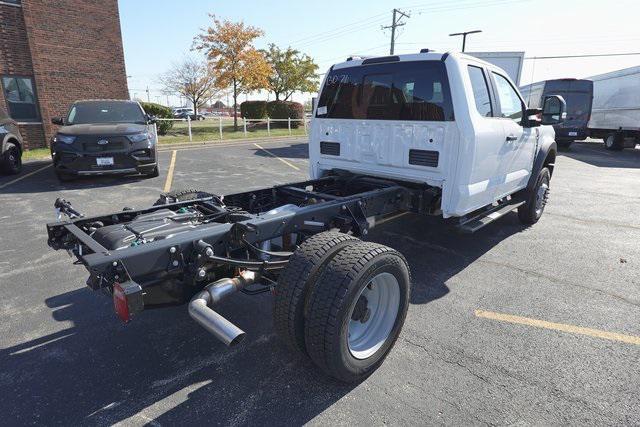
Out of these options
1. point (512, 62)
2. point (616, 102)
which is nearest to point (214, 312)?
point (512, 62)

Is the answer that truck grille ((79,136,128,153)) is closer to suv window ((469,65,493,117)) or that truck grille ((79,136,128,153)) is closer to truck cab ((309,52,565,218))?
truck cab ((309,52,565,218))

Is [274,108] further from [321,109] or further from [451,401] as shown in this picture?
[451,401]

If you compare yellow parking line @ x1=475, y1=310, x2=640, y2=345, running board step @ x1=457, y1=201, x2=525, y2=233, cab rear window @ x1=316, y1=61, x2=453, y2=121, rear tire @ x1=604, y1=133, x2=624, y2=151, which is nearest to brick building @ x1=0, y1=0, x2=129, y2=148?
cab rear window @ x1=316, y1=61, x2=453, y2=121

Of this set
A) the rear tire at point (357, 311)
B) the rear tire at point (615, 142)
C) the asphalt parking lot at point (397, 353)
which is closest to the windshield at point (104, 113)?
the asphalt parking lot at point (397, 353)

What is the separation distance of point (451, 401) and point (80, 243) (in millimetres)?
2575

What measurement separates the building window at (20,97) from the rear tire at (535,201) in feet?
50.0

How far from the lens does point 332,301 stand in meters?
2.42

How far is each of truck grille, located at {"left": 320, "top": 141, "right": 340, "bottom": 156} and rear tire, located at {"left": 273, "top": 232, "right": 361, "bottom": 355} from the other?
2636 mm

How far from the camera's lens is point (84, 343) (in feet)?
10.1

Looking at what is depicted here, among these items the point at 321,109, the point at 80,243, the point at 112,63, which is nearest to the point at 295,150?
the point at 112,63

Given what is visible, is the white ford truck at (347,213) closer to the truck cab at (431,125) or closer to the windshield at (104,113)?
the truck cab at (431,125)

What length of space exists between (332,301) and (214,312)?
0.69 m

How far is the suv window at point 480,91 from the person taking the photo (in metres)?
4.27

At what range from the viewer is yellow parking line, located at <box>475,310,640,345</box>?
10.6ft
